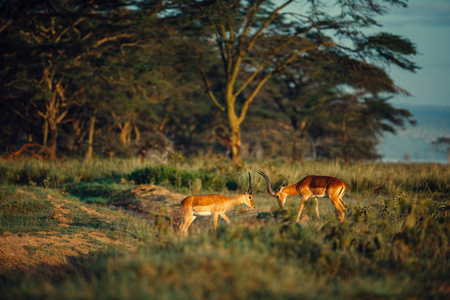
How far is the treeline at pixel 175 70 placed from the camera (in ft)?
66.7

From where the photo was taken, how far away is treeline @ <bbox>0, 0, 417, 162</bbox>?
20.3 m

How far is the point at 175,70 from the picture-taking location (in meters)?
36.3

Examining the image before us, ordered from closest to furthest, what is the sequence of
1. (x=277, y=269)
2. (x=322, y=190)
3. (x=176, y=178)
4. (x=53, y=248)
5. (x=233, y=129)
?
(x=277, y=269) → (x=53, y=248) → (x=322, y=190) → (x=176, y=178) → (x=233, y=129)

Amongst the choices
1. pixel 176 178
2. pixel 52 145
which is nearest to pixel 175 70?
pixel 52 145

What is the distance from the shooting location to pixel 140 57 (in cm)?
2809

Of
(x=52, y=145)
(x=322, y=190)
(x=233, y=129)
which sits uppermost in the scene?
(x=233, y=129)

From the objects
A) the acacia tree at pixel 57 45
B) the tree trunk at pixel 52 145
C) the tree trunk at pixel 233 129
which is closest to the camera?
the acacia tree at pixel 57 45

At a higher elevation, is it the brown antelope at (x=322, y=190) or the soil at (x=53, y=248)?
the brown antelope at (x=322, y=190)

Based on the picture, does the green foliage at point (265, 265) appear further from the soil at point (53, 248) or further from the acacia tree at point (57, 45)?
the acacia tree at point (57, 45)

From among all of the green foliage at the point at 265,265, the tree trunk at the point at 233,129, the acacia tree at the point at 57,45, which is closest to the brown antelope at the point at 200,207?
the green foliage at the point at 265,265

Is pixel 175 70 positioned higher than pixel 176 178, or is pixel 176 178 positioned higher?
pixel 175 70

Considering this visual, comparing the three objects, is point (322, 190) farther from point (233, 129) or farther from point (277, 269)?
point (233, 129)

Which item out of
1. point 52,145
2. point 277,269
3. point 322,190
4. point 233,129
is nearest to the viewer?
point 277,269

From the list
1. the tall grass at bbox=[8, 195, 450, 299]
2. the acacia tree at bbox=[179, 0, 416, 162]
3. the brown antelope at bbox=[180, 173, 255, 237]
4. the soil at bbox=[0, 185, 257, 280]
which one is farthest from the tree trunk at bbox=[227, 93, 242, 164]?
the tall grass at bbox=[8, 195, 450, 299]
